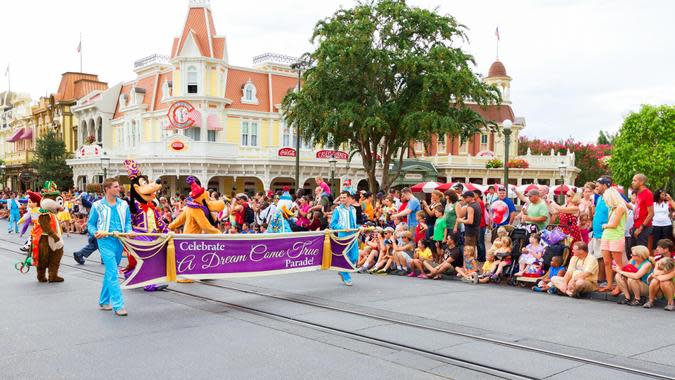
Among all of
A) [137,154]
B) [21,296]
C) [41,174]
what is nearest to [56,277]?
[21,296]

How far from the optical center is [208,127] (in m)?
36.1

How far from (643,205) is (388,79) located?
49.6ft

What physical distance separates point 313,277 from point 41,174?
135 feet

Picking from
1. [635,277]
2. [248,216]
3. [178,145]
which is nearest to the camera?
[635,277]

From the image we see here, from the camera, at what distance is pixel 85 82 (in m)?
50.5

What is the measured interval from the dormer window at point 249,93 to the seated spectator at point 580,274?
30969 millimetres

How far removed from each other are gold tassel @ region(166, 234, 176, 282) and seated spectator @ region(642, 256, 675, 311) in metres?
7.00

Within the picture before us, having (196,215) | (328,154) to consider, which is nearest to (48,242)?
(196,215)

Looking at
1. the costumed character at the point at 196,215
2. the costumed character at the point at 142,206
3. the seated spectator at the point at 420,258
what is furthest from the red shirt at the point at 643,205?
the costumed character at the point at 142,206

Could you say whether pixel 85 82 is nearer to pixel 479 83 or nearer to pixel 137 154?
pixel 137 154

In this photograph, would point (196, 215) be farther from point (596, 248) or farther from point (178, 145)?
point (178, 145)

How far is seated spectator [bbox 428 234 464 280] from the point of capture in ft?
38.5

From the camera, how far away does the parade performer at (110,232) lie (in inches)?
318

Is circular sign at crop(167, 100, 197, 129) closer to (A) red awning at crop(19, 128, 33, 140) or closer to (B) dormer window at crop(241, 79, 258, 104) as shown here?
(B) dormer window at crop(241, 79, 258, 104)
